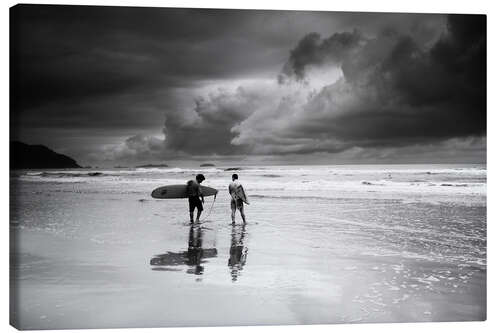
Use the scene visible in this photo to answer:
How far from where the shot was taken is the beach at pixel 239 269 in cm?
598

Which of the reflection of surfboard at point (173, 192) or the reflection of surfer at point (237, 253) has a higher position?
the reflection of surfboard at point (173, 192)

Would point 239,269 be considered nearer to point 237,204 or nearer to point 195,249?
point 195,249

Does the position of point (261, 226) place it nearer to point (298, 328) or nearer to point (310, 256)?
point (310, 256)

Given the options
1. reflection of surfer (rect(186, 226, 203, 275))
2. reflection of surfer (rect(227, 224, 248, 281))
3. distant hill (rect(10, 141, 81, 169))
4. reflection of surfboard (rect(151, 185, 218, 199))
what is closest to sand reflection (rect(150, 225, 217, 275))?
reflection of surfer (rect(186, 226, 203, 275))

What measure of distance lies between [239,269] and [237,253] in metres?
0.88

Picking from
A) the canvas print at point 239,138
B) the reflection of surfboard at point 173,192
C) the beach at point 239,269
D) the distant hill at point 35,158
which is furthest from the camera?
the reflection of surfboard at point 173,192

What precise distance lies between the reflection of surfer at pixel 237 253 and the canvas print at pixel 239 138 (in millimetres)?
39

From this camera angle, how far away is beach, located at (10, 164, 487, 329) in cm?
598

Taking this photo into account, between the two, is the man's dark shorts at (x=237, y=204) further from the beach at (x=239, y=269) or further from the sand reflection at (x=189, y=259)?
the sand reflection at (x=189, y=259)

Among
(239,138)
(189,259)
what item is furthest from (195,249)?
(239,138)

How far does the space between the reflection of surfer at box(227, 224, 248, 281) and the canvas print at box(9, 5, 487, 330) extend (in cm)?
4

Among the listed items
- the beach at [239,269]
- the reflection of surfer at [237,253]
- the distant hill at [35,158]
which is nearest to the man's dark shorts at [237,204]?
the beach at [239,269]
